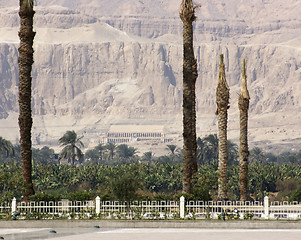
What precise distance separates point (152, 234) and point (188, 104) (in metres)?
10.8

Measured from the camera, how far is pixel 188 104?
38.1 metres

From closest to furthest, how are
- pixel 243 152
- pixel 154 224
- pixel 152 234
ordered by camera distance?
pixel 152 234 → pixel 154 224 → pixel 243 152

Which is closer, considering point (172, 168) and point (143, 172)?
point (143, 172)

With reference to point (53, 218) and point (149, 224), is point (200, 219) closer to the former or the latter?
point (149, 224)

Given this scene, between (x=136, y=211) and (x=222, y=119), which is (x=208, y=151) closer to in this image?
(x=222, y=119)

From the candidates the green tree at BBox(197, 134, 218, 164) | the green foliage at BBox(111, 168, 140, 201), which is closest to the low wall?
the green foliage at BBox(111, 168, 140, 201)

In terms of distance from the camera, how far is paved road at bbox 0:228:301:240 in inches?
1065

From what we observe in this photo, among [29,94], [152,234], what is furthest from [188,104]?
[152,234]

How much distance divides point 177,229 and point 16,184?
9.14 metres

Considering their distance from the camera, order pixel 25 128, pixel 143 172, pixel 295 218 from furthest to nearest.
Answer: pixel 143 172 → pixel 25 128 → pixel 295 218

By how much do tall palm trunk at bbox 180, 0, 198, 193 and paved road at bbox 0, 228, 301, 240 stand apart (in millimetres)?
6736

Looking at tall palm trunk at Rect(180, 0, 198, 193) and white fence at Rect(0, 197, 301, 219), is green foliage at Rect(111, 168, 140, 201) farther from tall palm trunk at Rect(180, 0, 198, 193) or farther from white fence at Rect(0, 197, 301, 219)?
tall palm trunk at Rect(180, 0, 198, 193)

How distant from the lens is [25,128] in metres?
36.2

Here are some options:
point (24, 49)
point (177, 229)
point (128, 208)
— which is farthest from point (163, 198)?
point (24, 49)
